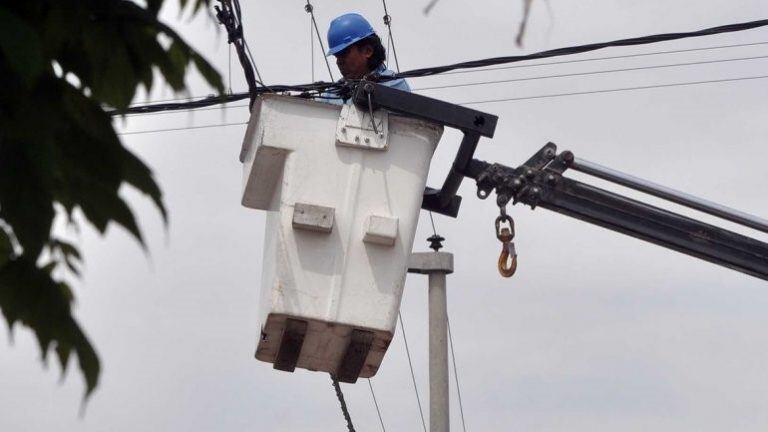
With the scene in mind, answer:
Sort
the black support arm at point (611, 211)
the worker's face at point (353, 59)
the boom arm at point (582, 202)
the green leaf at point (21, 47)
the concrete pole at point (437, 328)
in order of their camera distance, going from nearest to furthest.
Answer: the green leaf at point (21, 47), the boom arm at point (582, 202), the black support arm at point (611, 211), the worker's face at point (353, 59), the concrete pole at point (437, 328)

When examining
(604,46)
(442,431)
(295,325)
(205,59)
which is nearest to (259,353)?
(295,325)

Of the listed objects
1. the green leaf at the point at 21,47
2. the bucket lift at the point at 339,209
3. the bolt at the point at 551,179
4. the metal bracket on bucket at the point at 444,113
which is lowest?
the green leaf at the point at 21,47

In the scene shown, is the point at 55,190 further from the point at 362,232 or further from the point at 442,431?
the point at 442,431

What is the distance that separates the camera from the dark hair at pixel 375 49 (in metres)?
8.45

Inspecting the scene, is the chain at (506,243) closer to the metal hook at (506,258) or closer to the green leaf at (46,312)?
the metal hook at (506,258)

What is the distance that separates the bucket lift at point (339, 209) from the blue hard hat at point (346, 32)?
155 centimetres

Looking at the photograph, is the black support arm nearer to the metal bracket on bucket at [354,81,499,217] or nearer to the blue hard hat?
the metal bracket on bucket at [354,81,499,217]

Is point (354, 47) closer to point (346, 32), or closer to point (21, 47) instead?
point (346, 32)

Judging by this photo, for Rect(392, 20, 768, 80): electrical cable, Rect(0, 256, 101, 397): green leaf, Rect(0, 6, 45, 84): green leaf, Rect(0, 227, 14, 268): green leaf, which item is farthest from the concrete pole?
Rect(0, 6, 45, 84): green leaf

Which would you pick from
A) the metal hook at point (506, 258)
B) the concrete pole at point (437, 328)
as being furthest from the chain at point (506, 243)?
the concrete pole at point (437, 328)

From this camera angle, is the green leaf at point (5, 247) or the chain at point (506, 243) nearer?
the green leaf at point (5, 247)

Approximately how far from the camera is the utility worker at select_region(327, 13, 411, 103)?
8.41 metres

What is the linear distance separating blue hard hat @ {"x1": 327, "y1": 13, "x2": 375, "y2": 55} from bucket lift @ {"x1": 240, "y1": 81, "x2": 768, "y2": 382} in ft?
5.09

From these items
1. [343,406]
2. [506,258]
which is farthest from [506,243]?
[343,406]
